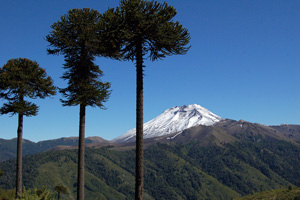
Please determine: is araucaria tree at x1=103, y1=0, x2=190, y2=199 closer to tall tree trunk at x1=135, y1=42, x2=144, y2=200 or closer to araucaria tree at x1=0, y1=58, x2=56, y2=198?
tall tree trunk at x1=135, y1=42, x2=144, y2=200

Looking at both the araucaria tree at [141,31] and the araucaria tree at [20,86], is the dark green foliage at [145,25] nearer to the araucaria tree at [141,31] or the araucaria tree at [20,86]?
the araucaria tree at [141,31]

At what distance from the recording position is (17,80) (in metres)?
33.0

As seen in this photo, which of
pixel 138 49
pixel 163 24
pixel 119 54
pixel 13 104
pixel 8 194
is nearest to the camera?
pixel 163 24

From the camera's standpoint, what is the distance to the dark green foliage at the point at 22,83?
32.6 metres

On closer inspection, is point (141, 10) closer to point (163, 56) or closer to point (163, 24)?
point (163, 24)

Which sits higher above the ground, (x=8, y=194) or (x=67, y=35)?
(x=67, y=35)

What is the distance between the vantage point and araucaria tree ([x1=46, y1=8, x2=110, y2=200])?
86.4 feet

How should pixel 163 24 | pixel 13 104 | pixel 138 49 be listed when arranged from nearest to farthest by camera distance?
pixel 163 24 → pixel 138 49 → pixel 13 104

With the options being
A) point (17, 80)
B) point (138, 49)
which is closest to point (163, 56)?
point (138, 49)

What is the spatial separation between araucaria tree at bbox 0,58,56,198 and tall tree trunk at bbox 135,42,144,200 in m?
16.8

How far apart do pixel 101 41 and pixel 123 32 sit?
6.61 feet

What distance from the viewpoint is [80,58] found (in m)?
27.8

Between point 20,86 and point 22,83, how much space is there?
1.37 ft

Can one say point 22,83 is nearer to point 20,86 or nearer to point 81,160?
point 20,86
